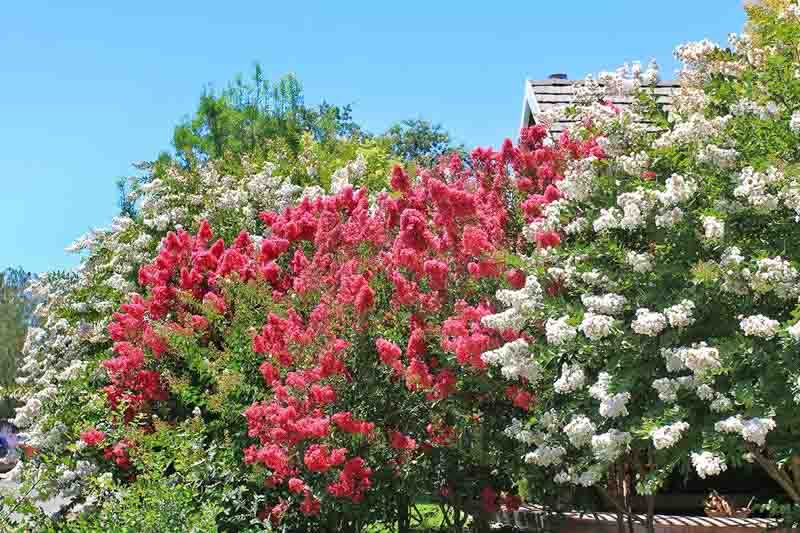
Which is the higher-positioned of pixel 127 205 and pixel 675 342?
pixel 127 205

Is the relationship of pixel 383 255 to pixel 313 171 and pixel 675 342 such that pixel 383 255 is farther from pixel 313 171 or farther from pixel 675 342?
pixel 313 171

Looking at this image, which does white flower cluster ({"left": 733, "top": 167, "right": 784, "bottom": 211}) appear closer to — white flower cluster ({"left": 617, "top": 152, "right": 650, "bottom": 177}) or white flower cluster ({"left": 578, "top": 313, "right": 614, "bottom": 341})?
white flower cluster ({"left": 617, "top": 152, "right": 650, "bottom": 177})

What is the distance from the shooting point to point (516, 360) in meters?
6.69

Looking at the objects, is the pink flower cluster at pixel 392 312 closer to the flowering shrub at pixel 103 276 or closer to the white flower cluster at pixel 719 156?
the white flower cluster at pixel 719 156

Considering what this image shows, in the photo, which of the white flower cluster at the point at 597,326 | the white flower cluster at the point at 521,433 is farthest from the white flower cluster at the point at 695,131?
the white flower cluster at the point at 521,433

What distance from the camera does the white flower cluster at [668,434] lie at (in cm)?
566

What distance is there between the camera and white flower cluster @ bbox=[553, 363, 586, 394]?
641 cm

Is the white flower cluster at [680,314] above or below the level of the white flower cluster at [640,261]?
below

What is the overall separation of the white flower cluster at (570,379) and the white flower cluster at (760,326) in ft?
3.63

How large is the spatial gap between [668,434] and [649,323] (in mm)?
644

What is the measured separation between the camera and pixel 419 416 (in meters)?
8.07

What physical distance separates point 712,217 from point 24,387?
10.4 meters

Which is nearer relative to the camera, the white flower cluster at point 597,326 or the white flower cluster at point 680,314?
the white flower cluster at point 680,314

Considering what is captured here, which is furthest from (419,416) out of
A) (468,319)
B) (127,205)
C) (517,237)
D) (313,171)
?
(127,205)
